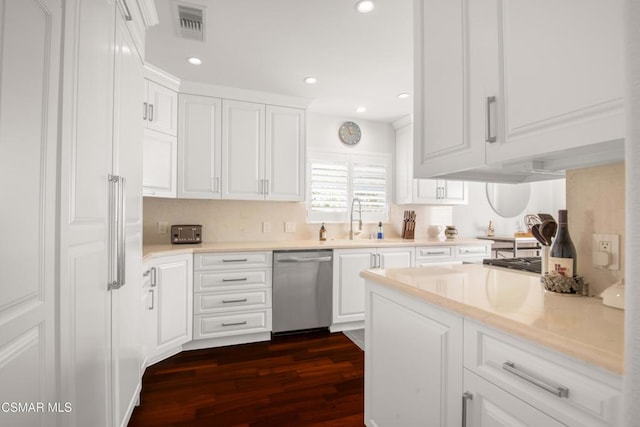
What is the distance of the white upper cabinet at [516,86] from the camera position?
29.4 inches

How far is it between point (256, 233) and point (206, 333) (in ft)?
3.97

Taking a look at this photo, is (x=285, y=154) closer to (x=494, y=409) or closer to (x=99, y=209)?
(x=99, y=209)

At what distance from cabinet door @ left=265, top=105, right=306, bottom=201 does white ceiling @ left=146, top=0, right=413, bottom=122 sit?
25 centimetres

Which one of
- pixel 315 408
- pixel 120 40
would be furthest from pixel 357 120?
pixel 315 408

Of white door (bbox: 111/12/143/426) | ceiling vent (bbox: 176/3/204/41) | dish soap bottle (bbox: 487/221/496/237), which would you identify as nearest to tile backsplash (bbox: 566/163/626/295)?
white door (bbox: 111/12/143/426)

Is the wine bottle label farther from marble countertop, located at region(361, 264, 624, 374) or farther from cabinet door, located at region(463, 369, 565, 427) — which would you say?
cabinet door, located at region(463, 369, 565, 427)

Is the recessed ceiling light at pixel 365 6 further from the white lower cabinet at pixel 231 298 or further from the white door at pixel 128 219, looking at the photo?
the white lower cabinet at pixel 231 298

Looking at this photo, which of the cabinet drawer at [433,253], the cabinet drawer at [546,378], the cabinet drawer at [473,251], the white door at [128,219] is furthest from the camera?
the cabinet drawer at [473,251]

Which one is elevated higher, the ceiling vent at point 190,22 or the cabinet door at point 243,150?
the ceiling vent at point 190,22

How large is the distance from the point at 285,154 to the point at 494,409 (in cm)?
287

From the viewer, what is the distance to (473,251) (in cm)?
378

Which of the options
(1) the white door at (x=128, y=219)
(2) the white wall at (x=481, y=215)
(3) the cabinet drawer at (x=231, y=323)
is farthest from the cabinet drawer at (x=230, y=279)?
(2) the white wall at (x=481, y=215)

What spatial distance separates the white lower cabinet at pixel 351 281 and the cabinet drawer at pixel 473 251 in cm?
98

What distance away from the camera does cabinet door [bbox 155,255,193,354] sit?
8.01ft
